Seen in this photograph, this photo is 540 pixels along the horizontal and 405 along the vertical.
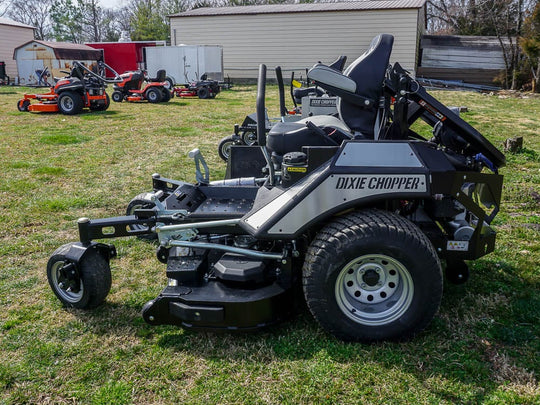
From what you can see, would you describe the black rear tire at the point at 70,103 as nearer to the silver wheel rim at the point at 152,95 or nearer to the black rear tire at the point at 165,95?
the silver wheel rim at the point at 152,95

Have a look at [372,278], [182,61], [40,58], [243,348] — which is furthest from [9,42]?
[372,278]

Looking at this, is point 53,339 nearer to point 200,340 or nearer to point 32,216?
point 200,340

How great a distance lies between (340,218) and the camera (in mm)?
3094

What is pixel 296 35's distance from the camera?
27.6 metres

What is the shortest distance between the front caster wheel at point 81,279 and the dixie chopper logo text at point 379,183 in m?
1.85

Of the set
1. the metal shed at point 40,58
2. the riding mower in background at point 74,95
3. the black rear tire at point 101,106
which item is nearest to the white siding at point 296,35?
the metal shed at point 40,58

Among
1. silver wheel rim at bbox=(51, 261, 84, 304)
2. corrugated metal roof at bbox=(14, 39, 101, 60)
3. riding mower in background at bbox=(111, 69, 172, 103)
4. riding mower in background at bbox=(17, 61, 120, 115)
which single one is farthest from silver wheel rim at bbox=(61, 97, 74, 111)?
corrugated metal roof at bbox=(14, 39, 101, 60)

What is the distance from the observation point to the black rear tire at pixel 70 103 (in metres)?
14.1

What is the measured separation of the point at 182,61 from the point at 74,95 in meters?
10.6

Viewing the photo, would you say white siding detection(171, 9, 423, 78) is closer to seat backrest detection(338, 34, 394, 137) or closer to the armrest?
seat backrest detection(338, 34, 394, 137)

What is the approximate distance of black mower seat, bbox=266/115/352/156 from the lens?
11.6 feet

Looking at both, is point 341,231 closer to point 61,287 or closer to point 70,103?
point 61,287

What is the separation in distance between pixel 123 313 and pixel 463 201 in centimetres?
247

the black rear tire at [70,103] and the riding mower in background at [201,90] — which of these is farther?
the riding mower in background at [201,90]
